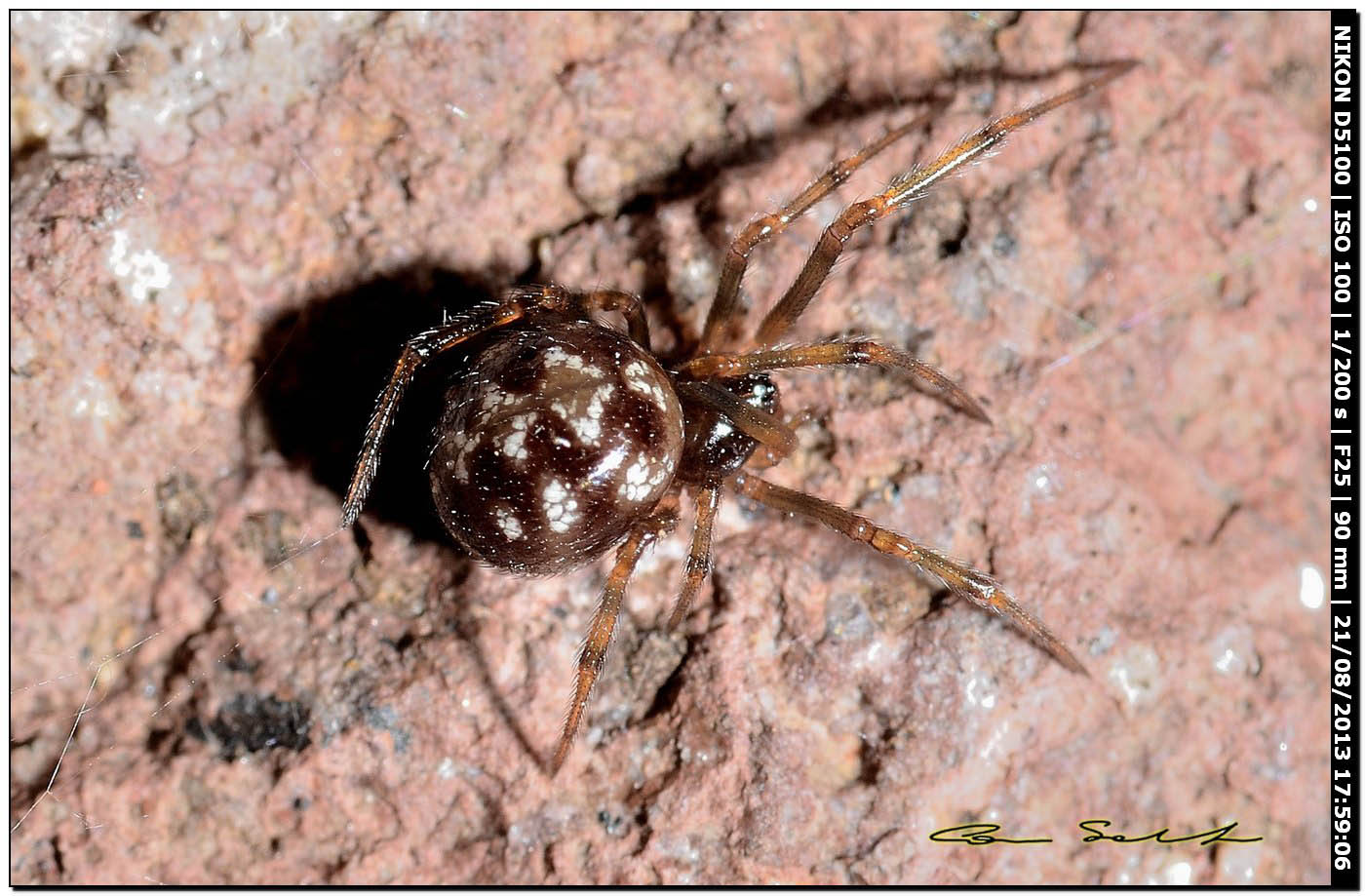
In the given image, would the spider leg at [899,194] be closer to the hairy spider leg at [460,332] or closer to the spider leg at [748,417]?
the spider leg at [748,417]

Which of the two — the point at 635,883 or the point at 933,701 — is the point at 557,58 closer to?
the point at 933,701

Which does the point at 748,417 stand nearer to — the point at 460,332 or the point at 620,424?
the point at 620,424

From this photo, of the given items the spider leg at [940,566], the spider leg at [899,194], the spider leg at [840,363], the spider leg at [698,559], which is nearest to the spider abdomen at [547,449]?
the spider leg at [698,559]

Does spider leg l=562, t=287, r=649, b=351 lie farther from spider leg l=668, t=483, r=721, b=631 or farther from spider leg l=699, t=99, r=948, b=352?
spider leg l=668, t=483, r=721, b=631

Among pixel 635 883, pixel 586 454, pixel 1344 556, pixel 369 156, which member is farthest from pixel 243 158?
pixel 1344 556

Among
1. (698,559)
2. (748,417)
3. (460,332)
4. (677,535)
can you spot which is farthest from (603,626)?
(460,332)
